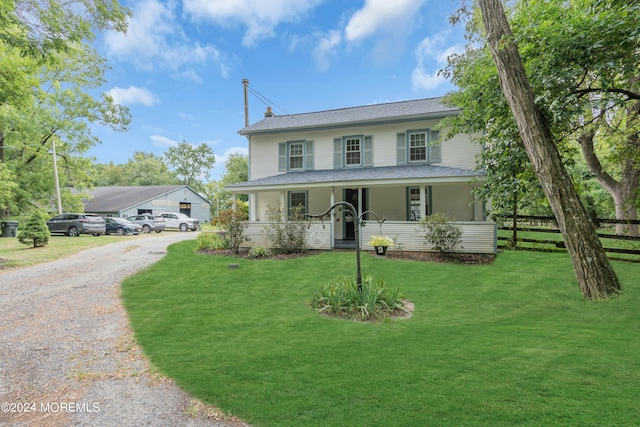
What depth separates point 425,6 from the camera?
14477 millimetres

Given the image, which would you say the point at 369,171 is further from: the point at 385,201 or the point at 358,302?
the point at 358,302

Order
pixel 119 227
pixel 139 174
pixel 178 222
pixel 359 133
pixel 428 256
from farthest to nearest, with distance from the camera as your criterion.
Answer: pixel 139 174 < pixel 178 222 < pixel 119 227 < pixel 359 133 < pixel 428 256

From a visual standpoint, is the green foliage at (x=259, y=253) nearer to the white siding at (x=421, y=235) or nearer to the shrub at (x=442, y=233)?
the white siding at (x=421, y=235)

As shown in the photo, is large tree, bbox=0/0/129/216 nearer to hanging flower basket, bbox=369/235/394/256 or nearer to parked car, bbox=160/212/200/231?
parked car, bbox=160/212/200/231

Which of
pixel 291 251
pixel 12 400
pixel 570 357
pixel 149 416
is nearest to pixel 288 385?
pixel 149 416

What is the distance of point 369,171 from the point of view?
13547 millimetres

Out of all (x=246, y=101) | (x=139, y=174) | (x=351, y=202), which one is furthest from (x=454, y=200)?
(x=139, y=174)

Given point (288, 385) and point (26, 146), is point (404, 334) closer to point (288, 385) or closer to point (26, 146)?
point (288, 385)

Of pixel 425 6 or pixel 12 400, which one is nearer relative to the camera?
pixel 12 400

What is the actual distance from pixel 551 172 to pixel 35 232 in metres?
19.1

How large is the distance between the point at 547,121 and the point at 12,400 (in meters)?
9.56

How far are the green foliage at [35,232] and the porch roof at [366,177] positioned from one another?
28.7 feet

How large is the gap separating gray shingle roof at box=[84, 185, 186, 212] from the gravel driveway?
28.4 meters

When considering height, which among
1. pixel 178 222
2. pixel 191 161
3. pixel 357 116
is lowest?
pixel 178 222
